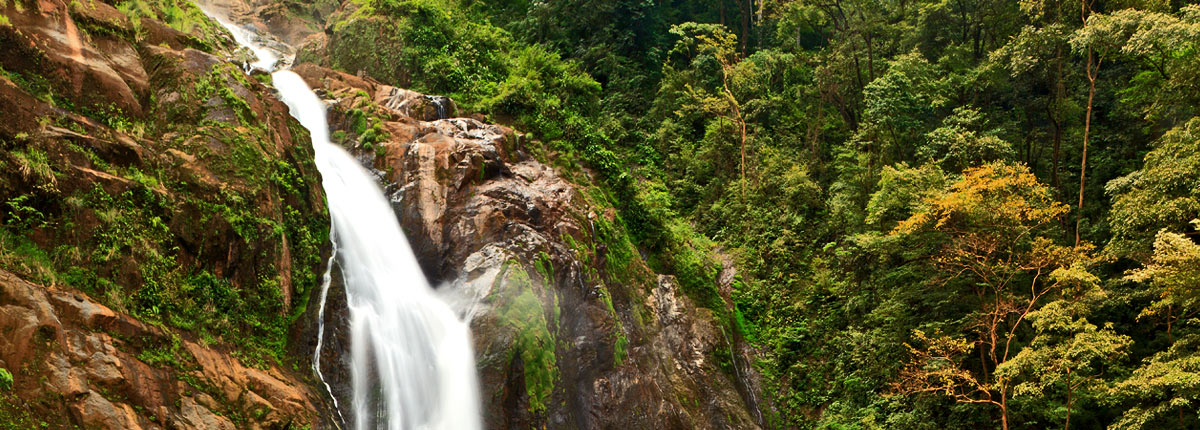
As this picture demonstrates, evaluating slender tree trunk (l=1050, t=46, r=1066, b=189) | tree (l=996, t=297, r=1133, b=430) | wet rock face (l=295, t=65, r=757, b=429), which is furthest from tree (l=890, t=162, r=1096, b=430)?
wet rock face (l=295, t=65, r=757, b=429)

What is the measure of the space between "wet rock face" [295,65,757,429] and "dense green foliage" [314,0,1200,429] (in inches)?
81.1

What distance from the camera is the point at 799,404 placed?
1791 cm

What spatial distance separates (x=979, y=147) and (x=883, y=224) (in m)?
3.14

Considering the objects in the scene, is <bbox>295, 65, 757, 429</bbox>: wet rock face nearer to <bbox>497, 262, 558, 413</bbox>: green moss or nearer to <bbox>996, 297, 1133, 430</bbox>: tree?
<bbox>497, 262, 558, 413</bbox>: green moss

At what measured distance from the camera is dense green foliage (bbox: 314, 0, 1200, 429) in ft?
46.6

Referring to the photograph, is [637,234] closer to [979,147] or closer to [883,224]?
[883,224]

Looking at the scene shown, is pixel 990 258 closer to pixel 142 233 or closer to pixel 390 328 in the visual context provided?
pixel 390 328

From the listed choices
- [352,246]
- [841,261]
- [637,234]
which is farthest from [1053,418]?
[352,246]

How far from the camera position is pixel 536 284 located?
14172 mm

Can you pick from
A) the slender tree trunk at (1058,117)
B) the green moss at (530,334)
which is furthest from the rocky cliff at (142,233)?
the slender tree trunk at (1058,117)

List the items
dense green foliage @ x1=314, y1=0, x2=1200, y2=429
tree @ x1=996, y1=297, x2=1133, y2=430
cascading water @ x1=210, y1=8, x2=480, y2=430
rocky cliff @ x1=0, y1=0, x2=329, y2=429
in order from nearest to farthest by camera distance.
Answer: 1. rocky cliff @ x1=0, y1=0, x2=329, y2=429
2. cascading water @ x1=210, y1=8, x2=480, y2=430
3. tree @ x1=996, y1=297, x2=1133, y2=430
4. dense green foliage @ x1=314, y1=0, x2=1200, y2=429

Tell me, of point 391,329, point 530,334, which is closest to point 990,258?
point 530,334

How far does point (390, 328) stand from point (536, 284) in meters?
3.23

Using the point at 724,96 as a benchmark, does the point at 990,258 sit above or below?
below
